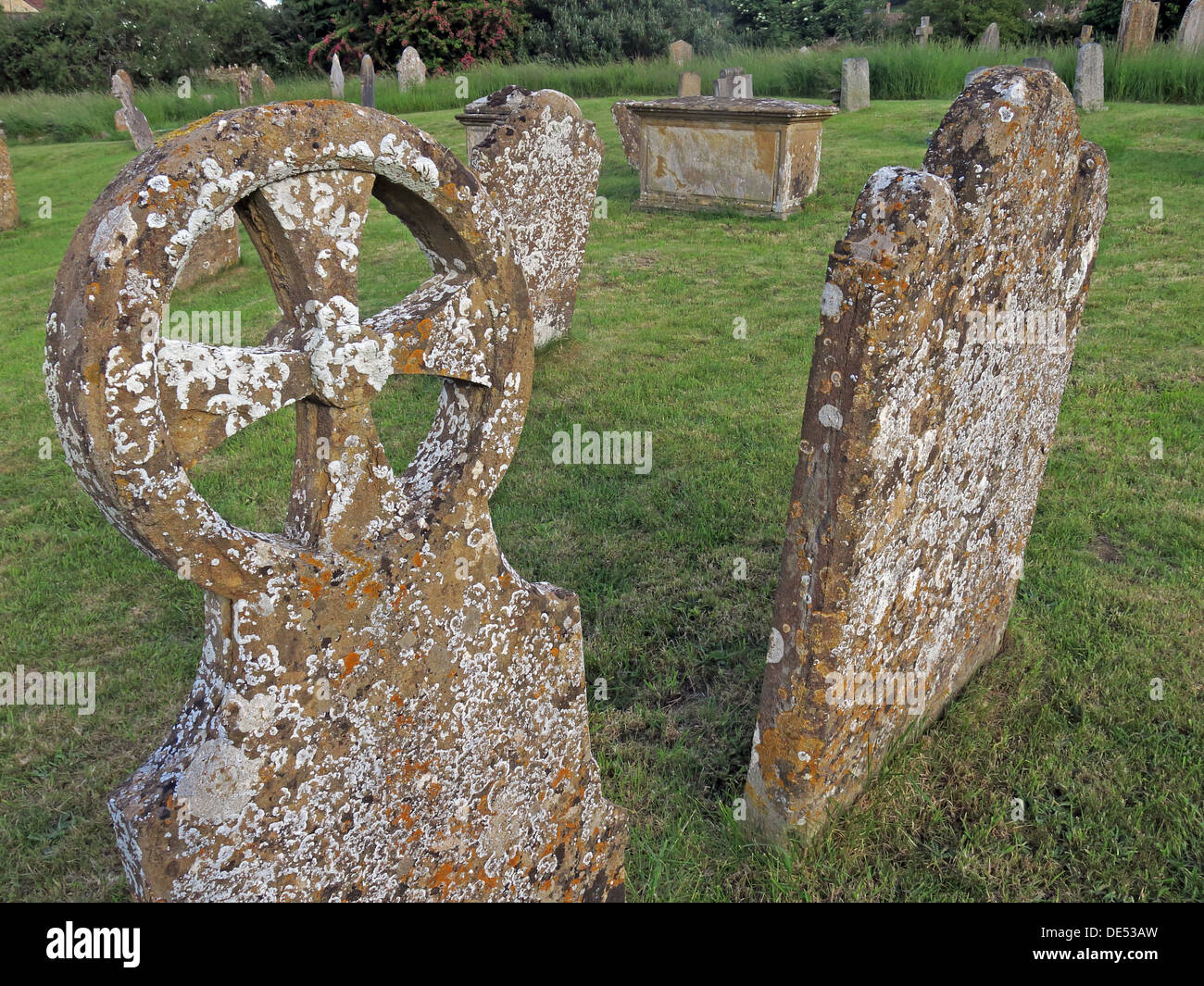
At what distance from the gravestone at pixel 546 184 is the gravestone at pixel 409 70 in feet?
57.6

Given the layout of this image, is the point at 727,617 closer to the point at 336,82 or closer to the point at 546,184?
the point at 546,184

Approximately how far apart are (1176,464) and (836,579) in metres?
4.15

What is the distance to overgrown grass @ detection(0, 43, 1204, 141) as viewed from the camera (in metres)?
16.5

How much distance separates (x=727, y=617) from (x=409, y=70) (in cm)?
2334

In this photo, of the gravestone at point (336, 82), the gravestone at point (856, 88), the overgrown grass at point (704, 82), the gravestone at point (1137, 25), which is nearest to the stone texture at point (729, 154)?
the gravestone at point (856, 88)

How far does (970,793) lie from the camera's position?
3357 millimetres

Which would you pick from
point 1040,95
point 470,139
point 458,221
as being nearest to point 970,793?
point 1040,95

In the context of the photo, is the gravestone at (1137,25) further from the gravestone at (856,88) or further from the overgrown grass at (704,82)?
the gravestone at (856,88)

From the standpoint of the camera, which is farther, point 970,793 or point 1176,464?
point 1176,464

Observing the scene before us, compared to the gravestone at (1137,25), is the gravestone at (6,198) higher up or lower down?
lower down

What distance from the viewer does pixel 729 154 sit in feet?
38.6

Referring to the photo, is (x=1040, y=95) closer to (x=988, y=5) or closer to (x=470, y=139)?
(x=470, y=139)

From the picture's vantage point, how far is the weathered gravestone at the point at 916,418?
2.57 meters

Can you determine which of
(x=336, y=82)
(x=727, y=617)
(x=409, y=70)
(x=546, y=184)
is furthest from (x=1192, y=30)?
(x=336, y=82)
